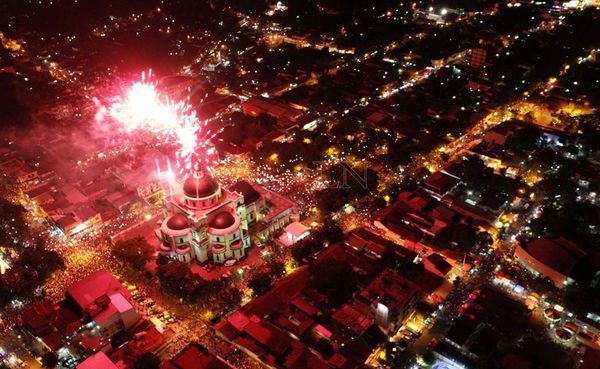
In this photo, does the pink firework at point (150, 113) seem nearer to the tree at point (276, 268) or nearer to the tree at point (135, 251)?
the tree at point (135, 251)

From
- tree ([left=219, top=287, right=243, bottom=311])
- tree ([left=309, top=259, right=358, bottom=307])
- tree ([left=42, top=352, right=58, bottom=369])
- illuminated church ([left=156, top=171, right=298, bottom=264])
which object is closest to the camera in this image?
tree ([left=42, top=352, right=58, bottom=369])

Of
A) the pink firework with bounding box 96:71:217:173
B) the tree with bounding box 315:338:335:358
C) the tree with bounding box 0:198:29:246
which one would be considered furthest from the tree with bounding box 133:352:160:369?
the tree with bounding box 0:198:29:246

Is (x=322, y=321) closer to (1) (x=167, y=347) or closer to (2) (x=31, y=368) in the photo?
(1) (x=167, y=347)

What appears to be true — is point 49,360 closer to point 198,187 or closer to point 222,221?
point 222,221

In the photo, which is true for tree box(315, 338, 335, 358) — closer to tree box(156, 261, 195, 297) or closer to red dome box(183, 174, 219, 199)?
tree box(156, 261, 195, 297)

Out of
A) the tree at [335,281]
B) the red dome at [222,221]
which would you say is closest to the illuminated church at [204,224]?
the red dome at [222,221]

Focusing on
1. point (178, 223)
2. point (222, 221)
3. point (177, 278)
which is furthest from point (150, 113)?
point (177, 278)
